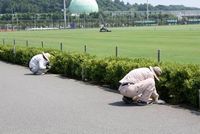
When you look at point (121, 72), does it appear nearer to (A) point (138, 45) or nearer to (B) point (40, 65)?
(B) point (40, 65)

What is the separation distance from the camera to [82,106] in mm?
13594

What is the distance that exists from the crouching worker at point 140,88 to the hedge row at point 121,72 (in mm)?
542

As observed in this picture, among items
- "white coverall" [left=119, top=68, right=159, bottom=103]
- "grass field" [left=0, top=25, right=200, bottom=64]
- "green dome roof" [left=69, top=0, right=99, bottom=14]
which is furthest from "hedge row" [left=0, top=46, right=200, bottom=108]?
"green dome roof" [left=69, top=0, right=99, bottom=14]

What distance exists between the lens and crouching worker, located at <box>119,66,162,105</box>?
13.2 m

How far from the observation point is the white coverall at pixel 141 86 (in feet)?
43.2

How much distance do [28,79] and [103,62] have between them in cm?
390

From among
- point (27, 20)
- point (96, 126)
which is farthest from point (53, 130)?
point (27, 20)

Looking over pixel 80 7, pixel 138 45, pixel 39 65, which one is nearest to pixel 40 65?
pixel 39 65

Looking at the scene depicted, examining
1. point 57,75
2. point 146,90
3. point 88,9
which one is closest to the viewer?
point 146,90

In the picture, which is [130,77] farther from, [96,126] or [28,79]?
[28,79]

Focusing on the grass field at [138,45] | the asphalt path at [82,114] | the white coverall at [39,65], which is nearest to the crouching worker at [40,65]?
the white coverall at [39,65]

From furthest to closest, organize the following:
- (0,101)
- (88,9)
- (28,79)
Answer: (88,9), (28,79), (0,101)

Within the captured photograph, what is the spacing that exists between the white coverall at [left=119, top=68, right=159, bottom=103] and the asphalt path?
320 mm

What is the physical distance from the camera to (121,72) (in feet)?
55.5
